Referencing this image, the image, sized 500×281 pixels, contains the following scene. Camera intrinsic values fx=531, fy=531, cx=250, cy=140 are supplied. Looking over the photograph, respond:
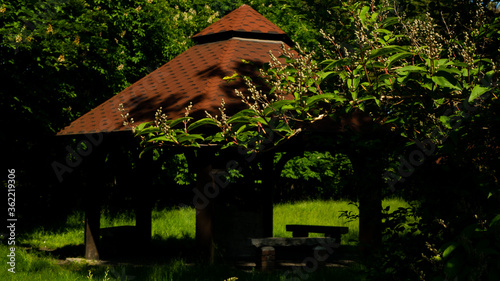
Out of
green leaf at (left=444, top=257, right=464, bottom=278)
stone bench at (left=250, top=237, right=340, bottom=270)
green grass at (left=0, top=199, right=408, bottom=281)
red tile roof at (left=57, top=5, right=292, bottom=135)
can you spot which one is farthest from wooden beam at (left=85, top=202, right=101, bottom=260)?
green leaf at (left=444, top=257, right=464, bottom=278)

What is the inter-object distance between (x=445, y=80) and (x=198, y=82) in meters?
7.20

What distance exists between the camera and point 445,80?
116 inches

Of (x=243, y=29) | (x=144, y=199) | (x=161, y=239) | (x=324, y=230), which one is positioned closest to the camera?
(x=243, y=29)

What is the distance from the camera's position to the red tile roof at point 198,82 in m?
9.06

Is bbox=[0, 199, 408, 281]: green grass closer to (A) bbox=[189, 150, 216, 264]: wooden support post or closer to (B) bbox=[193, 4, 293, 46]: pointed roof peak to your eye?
(A) bbox=[189, 150, 216, 264]: wooden support post

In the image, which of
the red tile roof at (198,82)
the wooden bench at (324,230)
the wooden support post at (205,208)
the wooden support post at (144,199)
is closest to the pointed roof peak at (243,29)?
→ the red tile roof at (198,82)

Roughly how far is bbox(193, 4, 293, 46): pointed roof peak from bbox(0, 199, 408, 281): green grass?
4297 millimetres

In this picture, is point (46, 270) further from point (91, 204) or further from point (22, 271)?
point (91, 204)

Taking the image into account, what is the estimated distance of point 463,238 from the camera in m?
2.55

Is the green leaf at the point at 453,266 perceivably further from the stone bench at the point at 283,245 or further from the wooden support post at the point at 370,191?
the stone bench at the point at 283,245

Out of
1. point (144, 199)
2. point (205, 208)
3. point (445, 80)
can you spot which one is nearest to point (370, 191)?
point (445, 80)

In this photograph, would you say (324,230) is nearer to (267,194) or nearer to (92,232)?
(267,194)

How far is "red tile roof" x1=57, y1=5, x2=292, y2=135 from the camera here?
9.06 meters

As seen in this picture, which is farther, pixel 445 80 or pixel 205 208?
pixel 205 208
